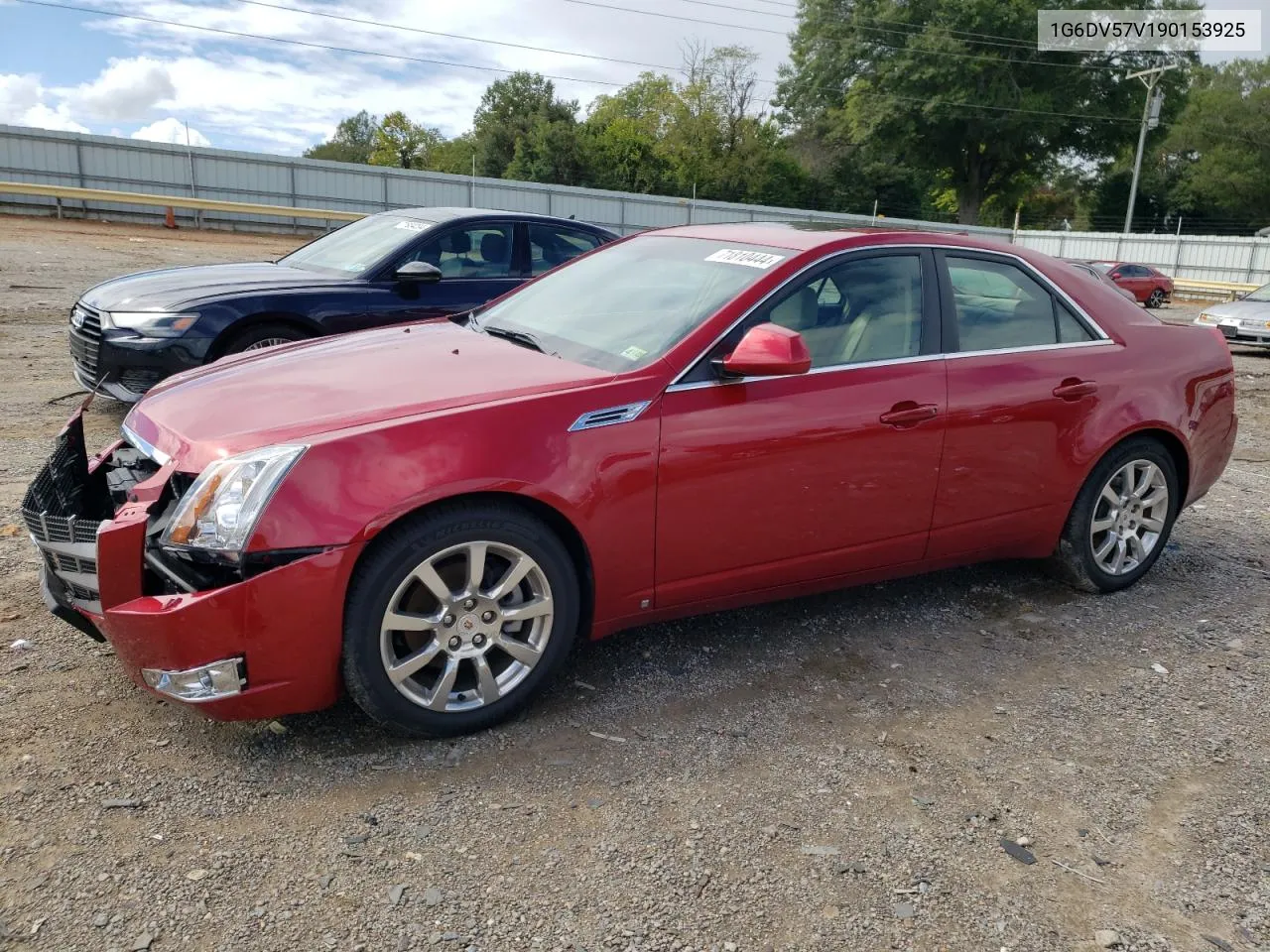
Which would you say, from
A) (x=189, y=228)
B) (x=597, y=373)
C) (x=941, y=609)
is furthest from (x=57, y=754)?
(x=189, y=228)

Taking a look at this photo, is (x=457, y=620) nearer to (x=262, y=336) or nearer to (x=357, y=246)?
(x=262, y=336)

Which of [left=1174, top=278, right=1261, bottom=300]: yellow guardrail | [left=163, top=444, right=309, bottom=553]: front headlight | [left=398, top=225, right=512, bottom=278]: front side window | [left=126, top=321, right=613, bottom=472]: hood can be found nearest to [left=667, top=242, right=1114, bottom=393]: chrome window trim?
[left=126, top=321, right=613, bottom=472]: hood

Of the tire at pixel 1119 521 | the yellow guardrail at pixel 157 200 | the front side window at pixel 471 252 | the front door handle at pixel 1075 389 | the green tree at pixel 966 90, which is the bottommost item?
the tire at pixel 1119 521

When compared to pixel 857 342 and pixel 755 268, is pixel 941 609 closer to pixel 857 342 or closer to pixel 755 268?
pixel 857 342

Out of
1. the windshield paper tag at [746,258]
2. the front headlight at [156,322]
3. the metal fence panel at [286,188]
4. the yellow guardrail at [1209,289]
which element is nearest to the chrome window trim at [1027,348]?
the windshield paper tag at [746,258]

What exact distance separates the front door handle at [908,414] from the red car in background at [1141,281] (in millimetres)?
27202

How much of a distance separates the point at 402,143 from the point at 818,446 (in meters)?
87.2

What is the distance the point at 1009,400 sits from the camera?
13.3ft

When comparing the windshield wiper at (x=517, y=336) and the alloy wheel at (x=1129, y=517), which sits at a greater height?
the windshield wiper at (x=517, y=336)

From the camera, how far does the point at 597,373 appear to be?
3326mm

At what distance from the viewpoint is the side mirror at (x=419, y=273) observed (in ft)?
22.1

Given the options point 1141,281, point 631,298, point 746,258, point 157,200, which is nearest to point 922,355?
point 746,258

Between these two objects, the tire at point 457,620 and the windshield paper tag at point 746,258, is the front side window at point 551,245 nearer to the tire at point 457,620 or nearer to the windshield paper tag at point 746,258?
the windshield paper tag at point 746,258

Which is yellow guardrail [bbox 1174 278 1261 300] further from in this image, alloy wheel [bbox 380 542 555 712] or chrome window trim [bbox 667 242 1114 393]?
alloy wheel [bbox 380 542 555 712]
